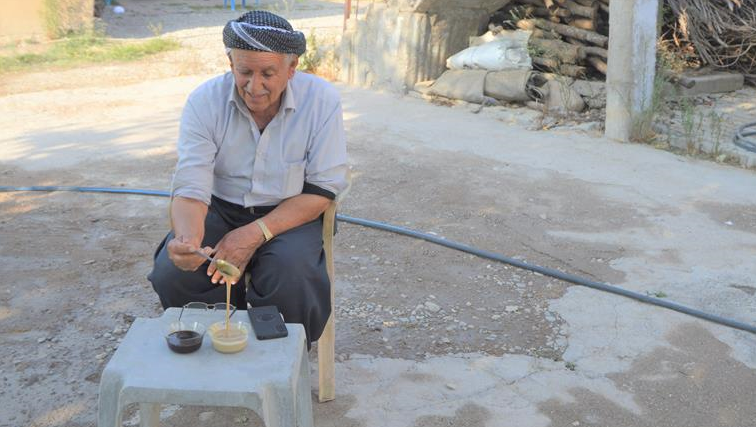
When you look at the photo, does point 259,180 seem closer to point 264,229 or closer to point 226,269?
point 264,229

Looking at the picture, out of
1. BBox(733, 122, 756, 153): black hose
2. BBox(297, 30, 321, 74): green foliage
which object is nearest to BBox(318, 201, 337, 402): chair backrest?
BBox(733, 122, 756, 153): black hose

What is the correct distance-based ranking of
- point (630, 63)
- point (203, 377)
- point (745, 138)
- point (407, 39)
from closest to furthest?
point (203, 377) → point (630, 63) → point (745, 138) → point (407, 39)

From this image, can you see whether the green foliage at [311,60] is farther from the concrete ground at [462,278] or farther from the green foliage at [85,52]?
the concrete ground at [462,278]

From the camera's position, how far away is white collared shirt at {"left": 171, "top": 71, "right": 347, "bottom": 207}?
9.01 ft

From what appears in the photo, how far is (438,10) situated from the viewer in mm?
8812

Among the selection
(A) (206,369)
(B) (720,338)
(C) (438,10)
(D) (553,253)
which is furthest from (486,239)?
(C) (438,10)

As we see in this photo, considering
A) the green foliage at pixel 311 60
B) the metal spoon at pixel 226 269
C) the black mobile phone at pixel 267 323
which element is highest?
the green foliage at pixel 311 60

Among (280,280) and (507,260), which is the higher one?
(280,280)

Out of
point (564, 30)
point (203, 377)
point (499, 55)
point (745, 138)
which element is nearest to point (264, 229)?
point (203, 377)

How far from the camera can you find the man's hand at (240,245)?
266cm

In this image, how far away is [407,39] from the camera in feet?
28.8

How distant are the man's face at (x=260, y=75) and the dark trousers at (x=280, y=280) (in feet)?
1.50

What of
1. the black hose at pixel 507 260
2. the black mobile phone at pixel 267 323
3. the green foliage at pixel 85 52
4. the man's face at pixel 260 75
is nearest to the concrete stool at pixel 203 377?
the black mobile phone at pixel 267 323

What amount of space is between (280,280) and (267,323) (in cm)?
32
